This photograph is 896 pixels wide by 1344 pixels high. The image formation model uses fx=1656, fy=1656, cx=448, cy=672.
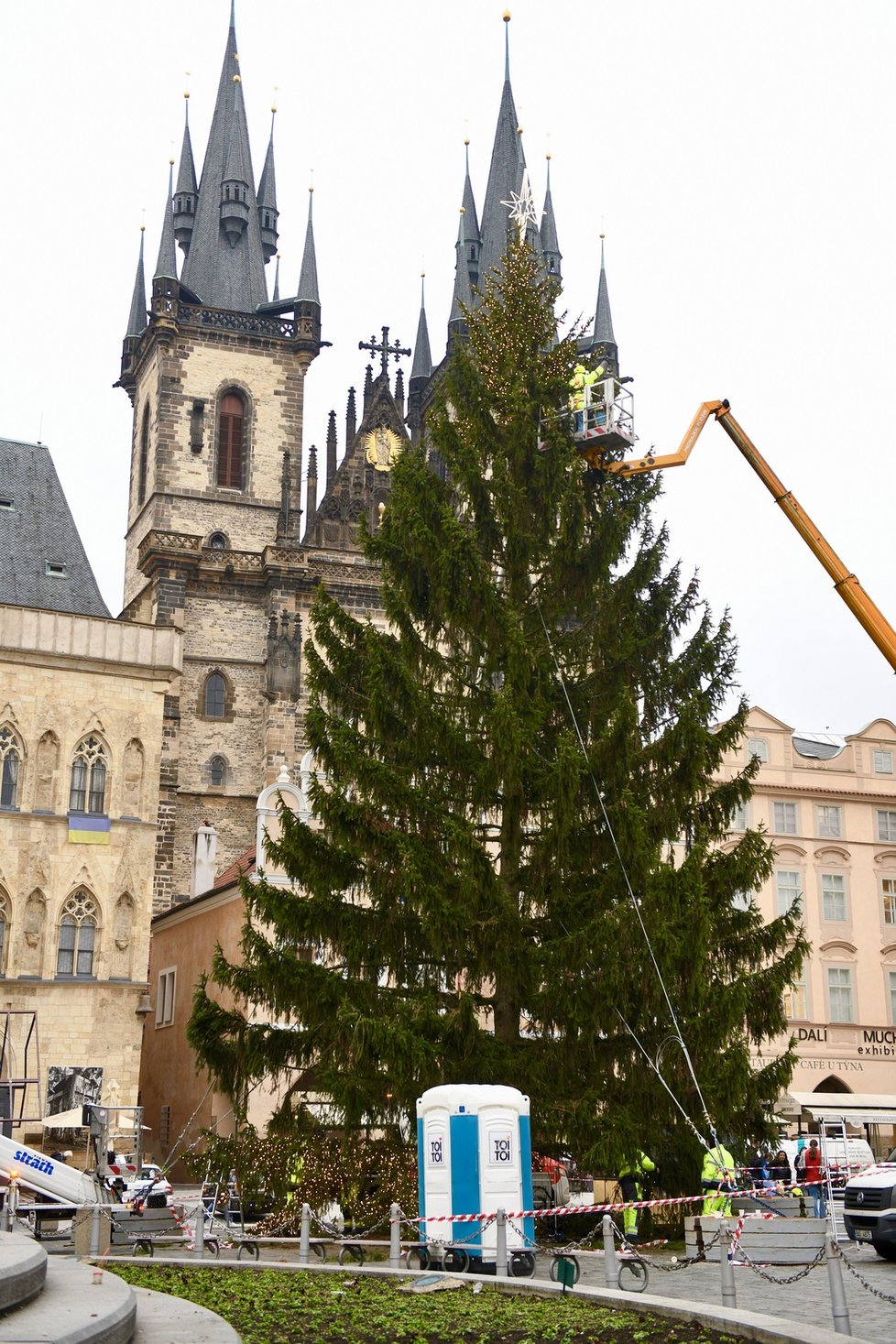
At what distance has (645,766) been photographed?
19.3m

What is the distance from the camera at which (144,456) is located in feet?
199

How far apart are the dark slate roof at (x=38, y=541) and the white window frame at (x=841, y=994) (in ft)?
66.6

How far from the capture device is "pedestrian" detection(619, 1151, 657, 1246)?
54.9ft

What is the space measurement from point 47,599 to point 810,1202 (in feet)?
77.9

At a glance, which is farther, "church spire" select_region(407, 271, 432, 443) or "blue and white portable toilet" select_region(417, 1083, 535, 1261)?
"church spire" select_region(407, 271, 432, 443)

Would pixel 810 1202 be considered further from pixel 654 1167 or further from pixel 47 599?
pixel 47 599

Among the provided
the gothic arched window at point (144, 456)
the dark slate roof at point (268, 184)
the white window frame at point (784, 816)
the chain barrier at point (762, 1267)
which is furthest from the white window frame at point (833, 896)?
the dark slate roof at point (268, 184)

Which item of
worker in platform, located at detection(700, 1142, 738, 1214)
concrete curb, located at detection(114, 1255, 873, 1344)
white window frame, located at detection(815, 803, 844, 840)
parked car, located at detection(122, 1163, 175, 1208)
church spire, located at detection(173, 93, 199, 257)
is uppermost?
church spire, located at detection(173, 93, 199, 257)

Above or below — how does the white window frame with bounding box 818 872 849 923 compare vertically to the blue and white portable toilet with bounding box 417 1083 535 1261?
above

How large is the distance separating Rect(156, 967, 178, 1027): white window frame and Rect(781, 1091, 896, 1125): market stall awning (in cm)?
1452

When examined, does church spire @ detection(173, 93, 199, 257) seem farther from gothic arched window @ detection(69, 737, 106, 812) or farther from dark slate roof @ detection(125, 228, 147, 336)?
gothic arched window @ detection(69, 737, 106, 812)

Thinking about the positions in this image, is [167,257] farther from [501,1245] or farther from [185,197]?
[501,1245]

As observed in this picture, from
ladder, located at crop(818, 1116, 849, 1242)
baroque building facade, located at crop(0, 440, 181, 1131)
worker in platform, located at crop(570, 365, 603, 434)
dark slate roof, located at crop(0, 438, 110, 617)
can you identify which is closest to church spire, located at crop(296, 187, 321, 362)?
dark slate roof, located at crop(0, 438, 110, 617)

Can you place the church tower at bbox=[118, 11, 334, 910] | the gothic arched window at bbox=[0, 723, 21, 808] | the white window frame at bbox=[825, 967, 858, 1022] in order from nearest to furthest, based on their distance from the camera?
the gothic arched window at bbox=[0, 723, 21, 808] < the white window frame at bbox=[825, 967, 858, 1022] < the church tower at bbox=[118, 11, 334, 910]
